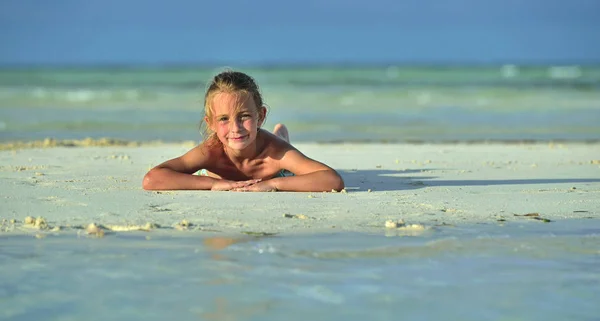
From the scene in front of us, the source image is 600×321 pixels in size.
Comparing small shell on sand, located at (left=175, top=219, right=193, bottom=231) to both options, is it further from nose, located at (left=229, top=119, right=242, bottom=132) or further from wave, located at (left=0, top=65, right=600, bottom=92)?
wave, located at (left=0, top=65, right=600, bottom=92)

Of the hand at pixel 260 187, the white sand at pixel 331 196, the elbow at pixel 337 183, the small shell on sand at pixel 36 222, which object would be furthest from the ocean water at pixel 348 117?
the small shell on sand at pixel 36 222

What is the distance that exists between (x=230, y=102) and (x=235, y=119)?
0.36 feet

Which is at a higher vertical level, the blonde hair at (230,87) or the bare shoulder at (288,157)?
the blonde hair at (230,87)

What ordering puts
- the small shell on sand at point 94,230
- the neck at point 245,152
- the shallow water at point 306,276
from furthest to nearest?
1. the neck at point 245,152
2. the small shell on sand at point 94,230
3. the shallow water at point 306,276

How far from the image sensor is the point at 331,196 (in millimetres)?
5223

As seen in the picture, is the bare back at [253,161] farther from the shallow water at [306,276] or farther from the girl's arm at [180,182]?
the shallow water at [306,276]

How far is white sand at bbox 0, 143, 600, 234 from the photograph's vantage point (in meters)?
4.35

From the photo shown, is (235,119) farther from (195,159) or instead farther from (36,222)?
(36,222)

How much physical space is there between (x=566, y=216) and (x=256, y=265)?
2.01 metres

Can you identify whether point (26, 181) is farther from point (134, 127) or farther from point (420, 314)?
point (134, 127)

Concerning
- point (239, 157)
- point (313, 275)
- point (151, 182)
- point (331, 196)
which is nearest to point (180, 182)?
point (151, 182)

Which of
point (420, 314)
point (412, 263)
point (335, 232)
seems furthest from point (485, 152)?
point (420, 314)

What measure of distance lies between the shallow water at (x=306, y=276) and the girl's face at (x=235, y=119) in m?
1.46

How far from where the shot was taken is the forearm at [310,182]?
17.6 feet
